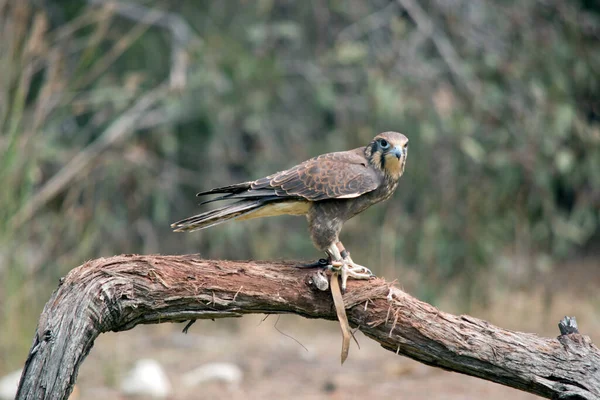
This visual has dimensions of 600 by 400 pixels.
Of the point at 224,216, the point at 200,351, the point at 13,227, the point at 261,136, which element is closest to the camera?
the point at 224,216

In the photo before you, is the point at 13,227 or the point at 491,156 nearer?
the point at 13,227

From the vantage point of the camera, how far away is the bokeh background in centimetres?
578

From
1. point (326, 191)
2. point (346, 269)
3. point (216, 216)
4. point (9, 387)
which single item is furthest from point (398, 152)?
point (9, 387)

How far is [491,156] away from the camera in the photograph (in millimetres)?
6020

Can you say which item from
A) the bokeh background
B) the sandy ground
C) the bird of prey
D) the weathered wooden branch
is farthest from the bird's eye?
the bokeh background

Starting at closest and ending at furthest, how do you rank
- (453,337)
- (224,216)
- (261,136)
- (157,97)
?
1. (453,337)
2. (224,216)
3. (157,97)
4. (261,136)

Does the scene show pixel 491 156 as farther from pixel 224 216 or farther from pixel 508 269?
pixel 224 216

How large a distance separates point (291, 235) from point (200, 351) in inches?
60.4

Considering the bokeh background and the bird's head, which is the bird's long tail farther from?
the bokeh background

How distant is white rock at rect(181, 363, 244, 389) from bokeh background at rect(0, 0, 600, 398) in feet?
0.41

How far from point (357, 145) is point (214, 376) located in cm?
235

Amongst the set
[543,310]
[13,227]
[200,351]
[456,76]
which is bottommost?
[200,351]

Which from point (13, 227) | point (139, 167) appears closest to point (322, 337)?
point (139, 167)

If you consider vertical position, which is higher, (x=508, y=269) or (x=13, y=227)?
(x=508, y=269)
